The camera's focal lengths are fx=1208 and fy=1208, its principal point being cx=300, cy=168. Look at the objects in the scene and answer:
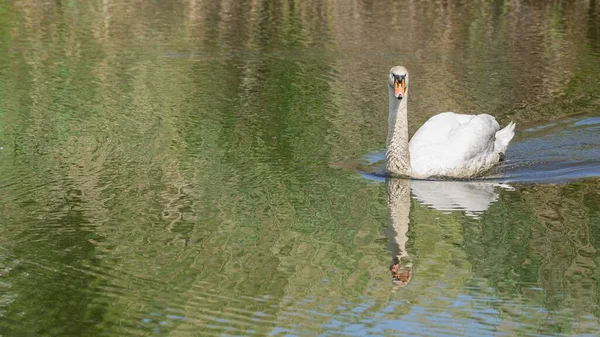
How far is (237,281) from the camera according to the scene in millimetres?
8227

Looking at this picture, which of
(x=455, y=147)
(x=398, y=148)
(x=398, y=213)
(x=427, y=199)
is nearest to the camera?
(x=398, y=213)

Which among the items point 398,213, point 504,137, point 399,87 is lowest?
point 398,213

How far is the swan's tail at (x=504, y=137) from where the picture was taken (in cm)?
1250

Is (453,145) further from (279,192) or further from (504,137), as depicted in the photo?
(279,192)

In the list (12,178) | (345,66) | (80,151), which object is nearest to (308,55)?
(345,66)

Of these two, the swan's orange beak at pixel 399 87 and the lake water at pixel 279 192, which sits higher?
the swan's orange beak at pixel 399 87

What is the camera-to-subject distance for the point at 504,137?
12.7 metres

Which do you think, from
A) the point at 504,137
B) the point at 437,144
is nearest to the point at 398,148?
the point at 437,144

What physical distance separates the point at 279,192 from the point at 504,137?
10.1 ft

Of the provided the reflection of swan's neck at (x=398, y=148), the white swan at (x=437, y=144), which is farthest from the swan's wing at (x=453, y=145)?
the reflection of swan's neck at (x=398, y=148)

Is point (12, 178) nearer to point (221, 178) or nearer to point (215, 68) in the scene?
point (221, 178)

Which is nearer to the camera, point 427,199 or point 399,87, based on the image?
point 427,199

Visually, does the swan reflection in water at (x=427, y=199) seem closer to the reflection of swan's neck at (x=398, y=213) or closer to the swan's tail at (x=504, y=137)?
the reflection of swan's neck at (x=398, y=213)

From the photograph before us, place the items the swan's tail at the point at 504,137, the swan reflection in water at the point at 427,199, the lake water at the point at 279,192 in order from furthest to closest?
the swan's tail at the point at 504,137, the swan reflection in water at the point at 427,199, the lake water at the point at 279,192
